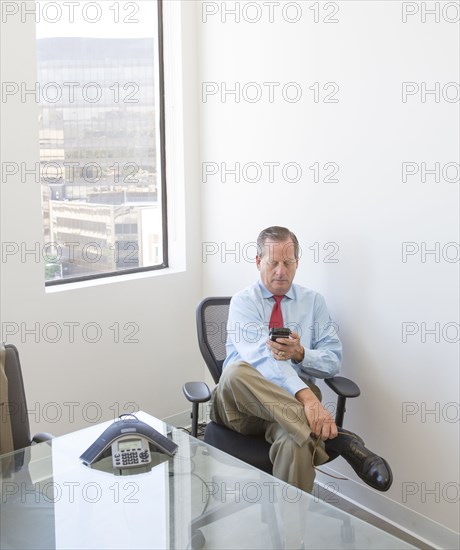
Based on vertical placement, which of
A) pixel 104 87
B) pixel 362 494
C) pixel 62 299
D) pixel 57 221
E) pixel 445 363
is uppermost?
pixel 104 87

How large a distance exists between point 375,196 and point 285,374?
3.01 feet

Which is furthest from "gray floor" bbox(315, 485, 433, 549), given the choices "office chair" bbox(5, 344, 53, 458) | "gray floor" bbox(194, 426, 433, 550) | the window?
the window

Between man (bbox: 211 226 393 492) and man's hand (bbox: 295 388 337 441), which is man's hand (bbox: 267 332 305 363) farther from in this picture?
man's hand (bbox: 295 388 337 441)

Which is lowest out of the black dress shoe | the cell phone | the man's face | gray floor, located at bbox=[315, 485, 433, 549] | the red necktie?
gray floor, located at bbox=[315, 485, 433, 549]

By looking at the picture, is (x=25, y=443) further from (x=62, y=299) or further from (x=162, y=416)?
(x=162, y=416)

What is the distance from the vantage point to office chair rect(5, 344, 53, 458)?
2420 millimetres

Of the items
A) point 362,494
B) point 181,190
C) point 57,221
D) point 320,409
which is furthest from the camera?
point 181,190

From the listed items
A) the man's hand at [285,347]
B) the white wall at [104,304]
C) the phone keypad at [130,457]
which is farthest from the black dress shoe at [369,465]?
the white wall at [104,304]

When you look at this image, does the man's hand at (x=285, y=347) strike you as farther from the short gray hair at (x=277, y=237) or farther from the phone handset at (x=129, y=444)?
the phone handset at (x=129, y=444)

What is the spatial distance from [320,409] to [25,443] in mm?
1177

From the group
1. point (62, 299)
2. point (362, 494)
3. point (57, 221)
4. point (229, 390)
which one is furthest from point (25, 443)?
point (362, 494)

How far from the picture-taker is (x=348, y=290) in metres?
3.21

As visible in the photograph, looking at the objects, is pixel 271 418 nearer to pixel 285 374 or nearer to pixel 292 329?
pixel 285 374

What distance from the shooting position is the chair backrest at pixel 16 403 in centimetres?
242
